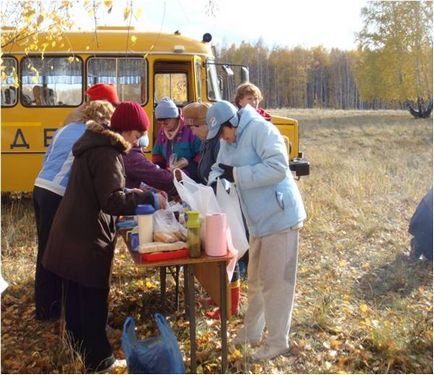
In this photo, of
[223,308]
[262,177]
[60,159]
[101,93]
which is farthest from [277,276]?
[101,93]

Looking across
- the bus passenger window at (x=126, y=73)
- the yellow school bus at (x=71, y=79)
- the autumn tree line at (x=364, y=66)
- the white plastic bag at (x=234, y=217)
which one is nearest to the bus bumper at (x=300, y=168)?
the yellow school bus at (x=71, y=79)

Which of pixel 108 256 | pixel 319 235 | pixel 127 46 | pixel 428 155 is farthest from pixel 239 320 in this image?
pixel 428 155

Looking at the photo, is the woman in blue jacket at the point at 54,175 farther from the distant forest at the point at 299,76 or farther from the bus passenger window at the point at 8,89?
the distant forest at the point at 299,76

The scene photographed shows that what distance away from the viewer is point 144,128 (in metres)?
3.05

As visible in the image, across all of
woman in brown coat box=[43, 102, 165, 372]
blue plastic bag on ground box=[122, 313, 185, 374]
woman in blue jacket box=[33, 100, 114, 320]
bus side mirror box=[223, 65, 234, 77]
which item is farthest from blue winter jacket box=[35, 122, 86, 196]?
bus side mirror box=[223, 65, 234, 77]

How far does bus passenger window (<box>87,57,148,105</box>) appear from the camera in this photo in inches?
298

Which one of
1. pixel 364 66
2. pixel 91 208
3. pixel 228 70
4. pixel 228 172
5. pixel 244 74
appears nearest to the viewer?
pixel 91 208

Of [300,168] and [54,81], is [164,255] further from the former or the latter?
[54,81]

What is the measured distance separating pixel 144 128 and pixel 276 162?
0.83 metres

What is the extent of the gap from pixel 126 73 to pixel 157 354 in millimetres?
5586

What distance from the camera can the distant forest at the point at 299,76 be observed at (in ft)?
212

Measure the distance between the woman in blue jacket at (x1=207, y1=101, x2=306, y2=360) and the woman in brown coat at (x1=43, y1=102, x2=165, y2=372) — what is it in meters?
0.52

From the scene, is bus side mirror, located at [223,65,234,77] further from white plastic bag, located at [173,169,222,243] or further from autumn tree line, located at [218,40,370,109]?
autumn tree line, located at [218,40,370,109]

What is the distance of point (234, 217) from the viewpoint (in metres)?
3.24
